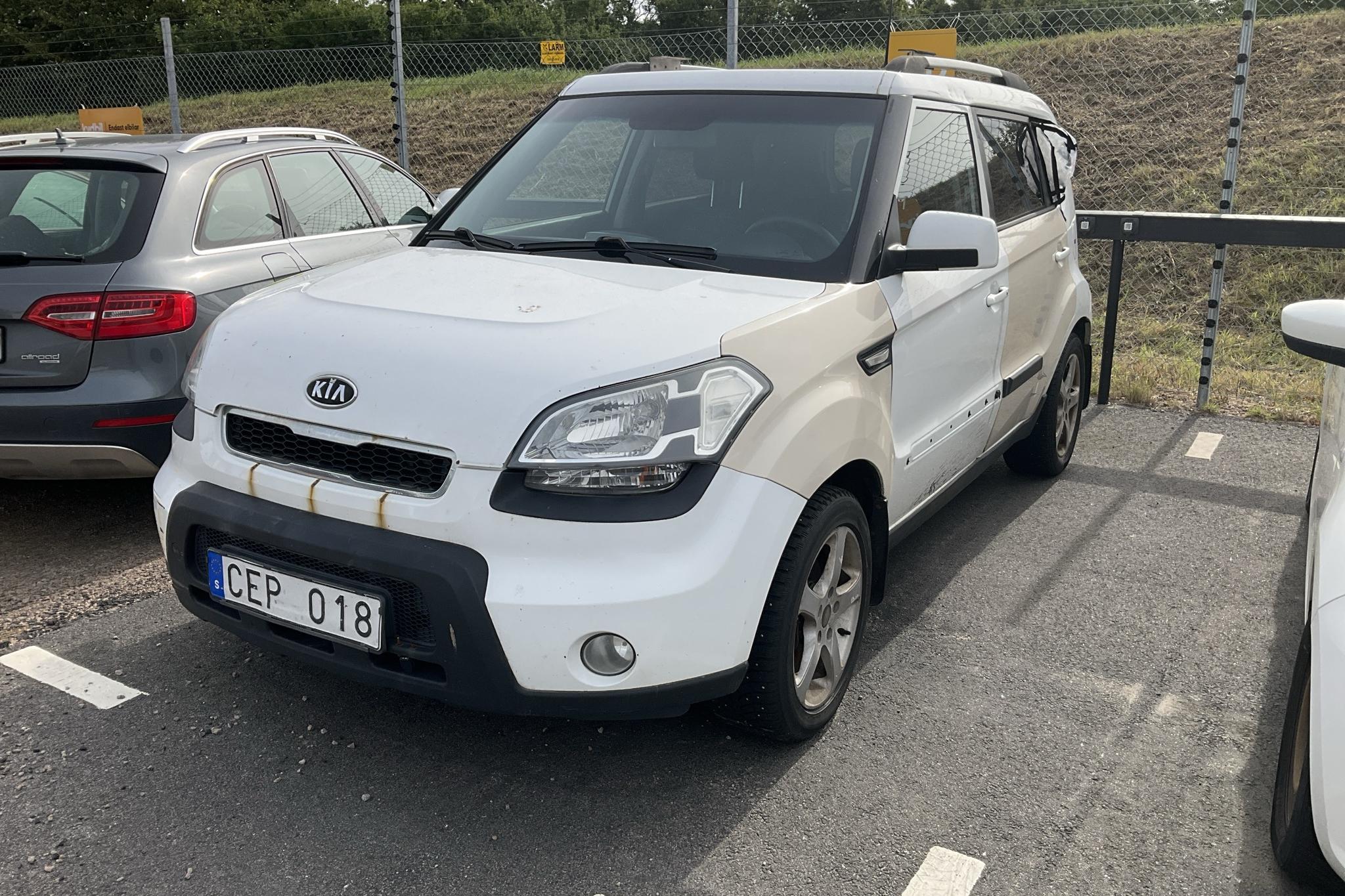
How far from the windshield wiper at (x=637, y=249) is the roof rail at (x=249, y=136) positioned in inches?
88.8

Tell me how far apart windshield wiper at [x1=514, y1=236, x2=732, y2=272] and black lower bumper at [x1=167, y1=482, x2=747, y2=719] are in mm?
1189

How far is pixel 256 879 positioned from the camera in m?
2.42

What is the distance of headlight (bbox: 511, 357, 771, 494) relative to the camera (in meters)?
2.39

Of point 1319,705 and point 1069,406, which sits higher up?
point 1319,705

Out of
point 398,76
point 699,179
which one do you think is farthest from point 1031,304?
point 398,76

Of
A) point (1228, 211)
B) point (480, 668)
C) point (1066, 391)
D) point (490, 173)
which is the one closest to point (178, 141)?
point (490, 173)

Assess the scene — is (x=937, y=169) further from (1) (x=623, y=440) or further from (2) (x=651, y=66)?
(1) (x=623, y=440)

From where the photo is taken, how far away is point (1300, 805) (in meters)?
2.29

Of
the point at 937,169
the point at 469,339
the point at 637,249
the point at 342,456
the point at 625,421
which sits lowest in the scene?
the point at 342,456

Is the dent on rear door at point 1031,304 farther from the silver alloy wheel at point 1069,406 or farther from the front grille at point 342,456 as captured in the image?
the front grille at point 342,456

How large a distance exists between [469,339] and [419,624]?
0.67 metres

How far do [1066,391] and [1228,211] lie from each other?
2108 mm

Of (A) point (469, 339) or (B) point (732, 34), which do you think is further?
(B) point (732, 34)

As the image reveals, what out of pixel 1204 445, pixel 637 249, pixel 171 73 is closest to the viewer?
pixel 637 249
